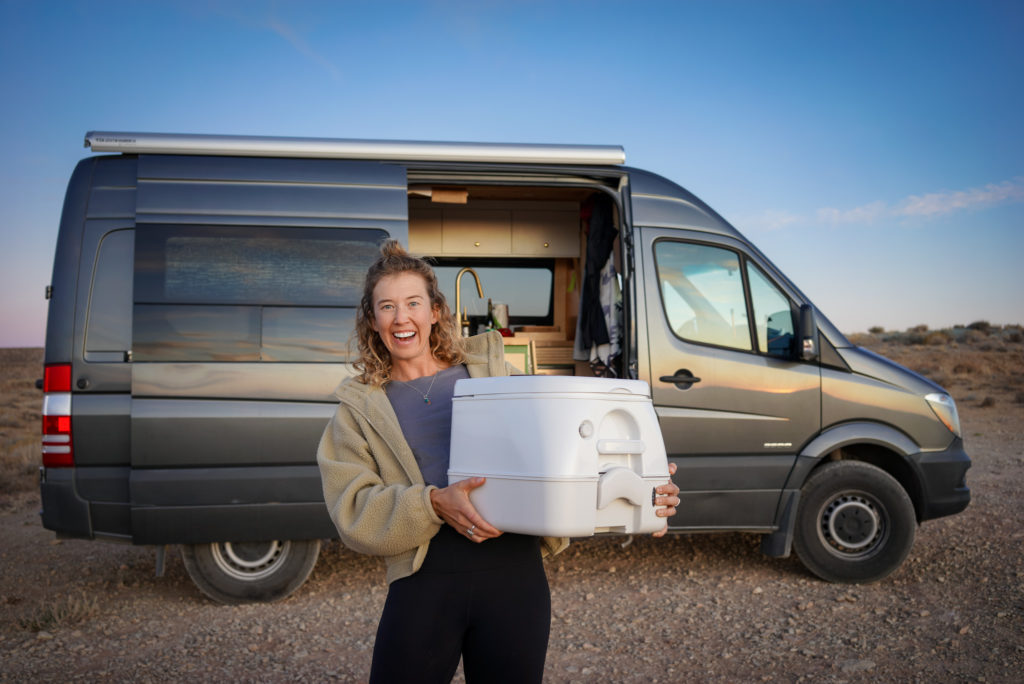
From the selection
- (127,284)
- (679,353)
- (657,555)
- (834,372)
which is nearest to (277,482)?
(127,284)

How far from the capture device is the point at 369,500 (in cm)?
163

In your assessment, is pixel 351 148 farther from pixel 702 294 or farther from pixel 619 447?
pixel 619 447

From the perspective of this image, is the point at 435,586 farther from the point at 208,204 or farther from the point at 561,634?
the point at 208,204

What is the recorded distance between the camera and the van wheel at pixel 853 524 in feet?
14.6

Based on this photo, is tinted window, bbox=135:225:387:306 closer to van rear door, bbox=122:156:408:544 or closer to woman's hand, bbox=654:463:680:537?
van rear door, bbox=122:156:408:544

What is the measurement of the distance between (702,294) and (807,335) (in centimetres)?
64

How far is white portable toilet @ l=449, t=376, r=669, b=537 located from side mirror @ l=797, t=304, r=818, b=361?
303 centimetres

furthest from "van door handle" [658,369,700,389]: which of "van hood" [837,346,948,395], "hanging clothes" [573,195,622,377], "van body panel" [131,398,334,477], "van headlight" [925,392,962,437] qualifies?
"van body panel" [131,398,334,477]

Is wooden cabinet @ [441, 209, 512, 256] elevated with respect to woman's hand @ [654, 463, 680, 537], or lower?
elevated

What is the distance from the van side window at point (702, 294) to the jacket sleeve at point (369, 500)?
2.90m

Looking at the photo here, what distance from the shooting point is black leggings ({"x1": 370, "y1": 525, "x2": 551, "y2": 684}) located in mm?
1666

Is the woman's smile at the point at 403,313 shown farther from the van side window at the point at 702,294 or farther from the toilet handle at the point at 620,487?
the van side window at the point at 702,294

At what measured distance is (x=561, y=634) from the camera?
3867 mm

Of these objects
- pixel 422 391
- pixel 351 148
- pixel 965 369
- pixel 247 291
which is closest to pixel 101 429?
pixel 247 291
